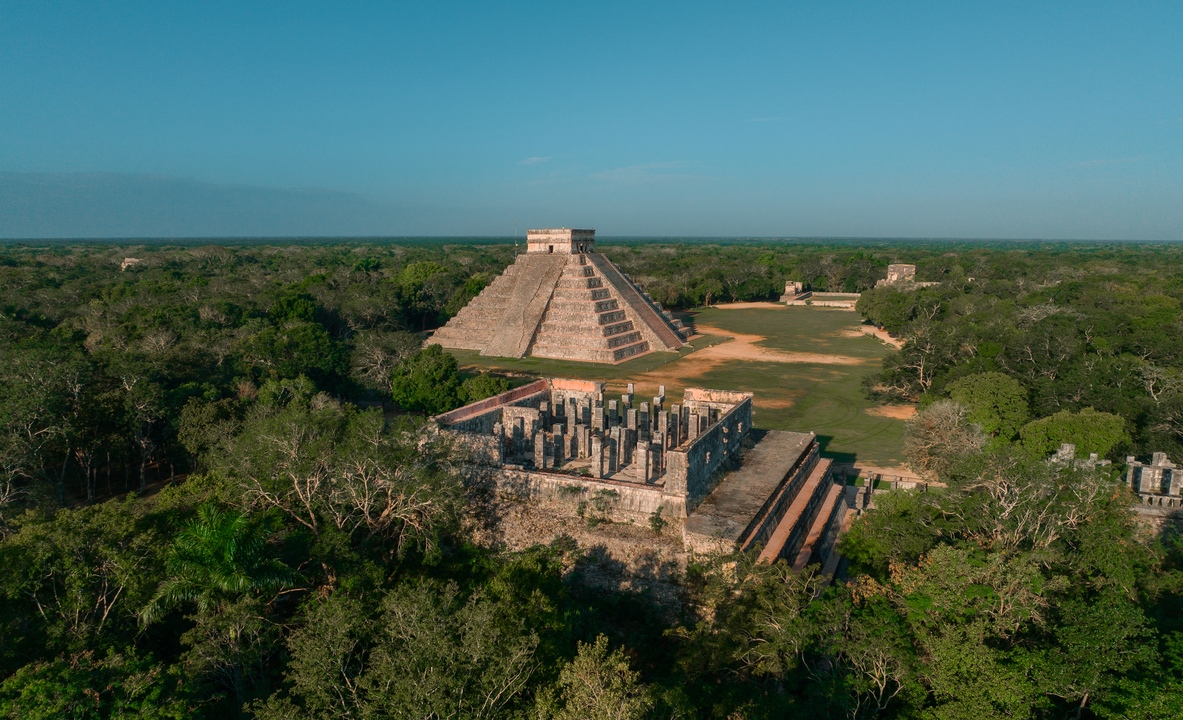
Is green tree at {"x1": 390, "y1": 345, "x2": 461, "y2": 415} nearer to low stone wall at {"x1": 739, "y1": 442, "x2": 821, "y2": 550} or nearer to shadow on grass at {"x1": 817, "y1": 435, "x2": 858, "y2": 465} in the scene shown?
low stone wall at {"x1": 739, "y1": 442, "x2": 821, "y2": 550}

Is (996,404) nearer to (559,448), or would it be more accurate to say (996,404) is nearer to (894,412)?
(894,412)

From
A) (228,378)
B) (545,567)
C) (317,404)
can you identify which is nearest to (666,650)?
(545,567)

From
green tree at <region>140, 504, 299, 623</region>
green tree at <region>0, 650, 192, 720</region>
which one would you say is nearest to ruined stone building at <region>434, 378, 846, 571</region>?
green tree at <region>140, 504, 299, 623</region>

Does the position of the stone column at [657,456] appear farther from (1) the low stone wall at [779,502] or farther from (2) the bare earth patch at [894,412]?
Answer: (2) the bare earth patch at [894,412]

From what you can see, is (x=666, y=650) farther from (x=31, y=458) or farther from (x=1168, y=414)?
(x=1168, y=414)

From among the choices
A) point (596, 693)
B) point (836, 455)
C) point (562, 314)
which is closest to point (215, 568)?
point (596, 693)
